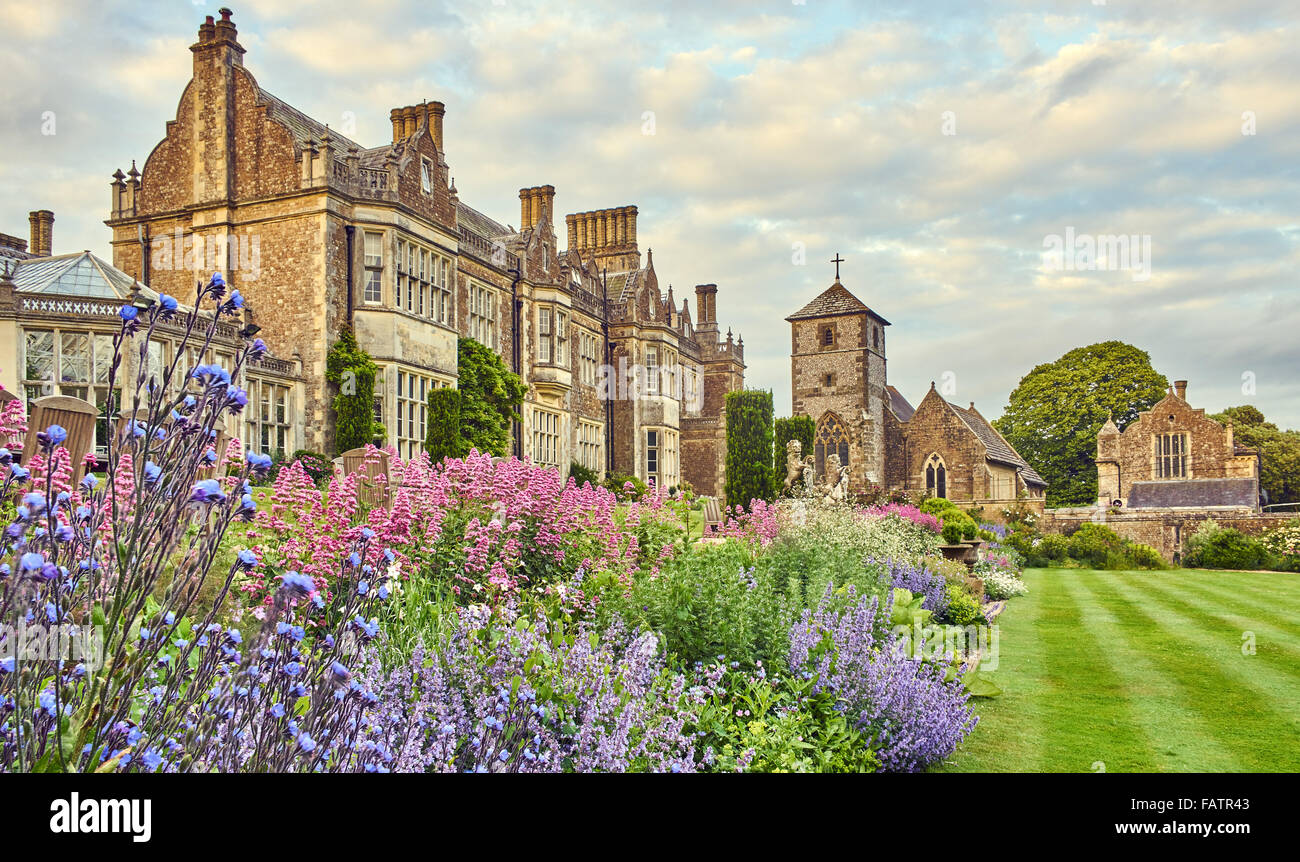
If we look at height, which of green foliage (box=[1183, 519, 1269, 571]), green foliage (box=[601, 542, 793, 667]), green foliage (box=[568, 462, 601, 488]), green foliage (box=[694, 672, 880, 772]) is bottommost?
green foliage (box=[1183, 519, 1269, 571])

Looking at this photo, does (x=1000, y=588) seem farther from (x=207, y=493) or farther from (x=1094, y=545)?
(x=207, y=493)

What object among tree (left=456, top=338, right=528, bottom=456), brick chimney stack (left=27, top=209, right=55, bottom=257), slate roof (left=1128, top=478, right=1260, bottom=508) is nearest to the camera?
tree (left=456, top=338, right=528, bottom=456)

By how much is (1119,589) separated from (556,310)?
1773cm

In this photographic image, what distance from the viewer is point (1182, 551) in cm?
2738

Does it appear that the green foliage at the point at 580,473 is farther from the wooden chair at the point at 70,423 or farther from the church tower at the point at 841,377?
the wooden chair at the point at 70,423

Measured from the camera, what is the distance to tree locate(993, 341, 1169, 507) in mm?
45906

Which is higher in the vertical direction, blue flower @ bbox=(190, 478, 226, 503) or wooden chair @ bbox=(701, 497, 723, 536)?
blue flower @ bbox=(190, 478, 226, 503)

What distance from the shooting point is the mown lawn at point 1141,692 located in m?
5.25

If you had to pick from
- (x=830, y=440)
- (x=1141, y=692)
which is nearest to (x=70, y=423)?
(x=1141, y=692)

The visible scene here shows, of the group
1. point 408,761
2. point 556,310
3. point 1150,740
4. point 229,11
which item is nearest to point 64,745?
point 408,761

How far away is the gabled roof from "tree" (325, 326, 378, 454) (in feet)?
12.1

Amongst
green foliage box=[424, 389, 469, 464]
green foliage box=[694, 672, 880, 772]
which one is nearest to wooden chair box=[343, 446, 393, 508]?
green foliage box=[694, 672, 880, 772]

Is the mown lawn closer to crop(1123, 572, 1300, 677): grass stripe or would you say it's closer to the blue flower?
crop(1123, 572, 1300, 677): grass stripe

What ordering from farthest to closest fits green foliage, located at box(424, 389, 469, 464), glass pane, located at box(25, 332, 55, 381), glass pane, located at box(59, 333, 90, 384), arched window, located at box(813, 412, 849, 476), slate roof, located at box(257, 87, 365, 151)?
arched window, located at box(813, 412, 849, 476) < green foliage, located at box(424, 389, 469, 464) < slate roof, located at box(257, 87, 365, 151) < glass pane, located at box(59, 333, 90, 384) < glass pane, located at box(25, 332, 55, 381)
